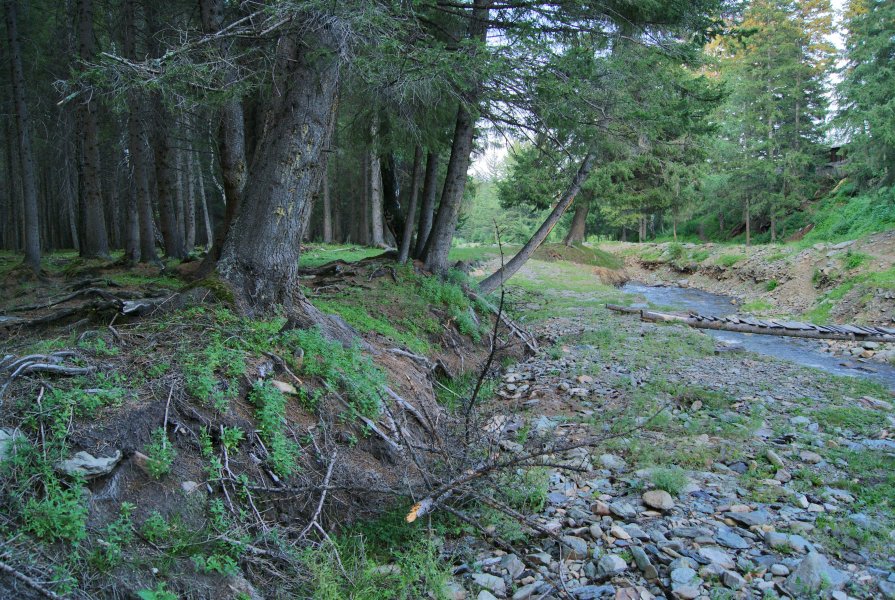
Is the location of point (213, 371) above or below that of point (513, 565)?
above

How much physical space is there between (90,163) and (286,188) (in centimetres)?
1051

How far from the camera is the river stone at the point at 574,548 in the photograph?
3479 mm

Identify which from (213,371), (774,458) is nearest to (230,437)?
(213,371)

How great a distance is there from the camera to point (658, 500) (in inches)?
163

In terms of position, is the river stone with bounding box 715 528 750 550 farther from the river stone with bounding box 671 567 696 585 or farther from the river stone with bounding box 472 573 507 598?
the river stone with bounding box 472 573 507 598

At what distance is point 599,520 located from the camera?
3.93 metres

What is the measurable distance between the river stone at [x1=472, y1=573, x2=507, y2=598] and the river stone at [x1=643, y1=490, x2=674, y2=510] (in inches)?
→ 60.5

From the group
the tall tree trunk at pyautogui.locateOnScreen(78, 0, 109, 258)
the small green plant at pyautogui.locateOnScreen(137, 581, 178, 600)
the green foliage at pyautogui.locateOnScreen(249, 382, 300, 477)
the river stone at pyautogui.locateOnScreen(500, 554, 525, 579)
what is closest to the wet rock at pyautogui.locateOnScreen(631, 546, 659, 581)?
the river stone at pyautogui.locateOnScreen(500, 554, 525, 579)

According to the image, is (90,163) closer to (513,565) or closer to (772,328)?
(513,565)

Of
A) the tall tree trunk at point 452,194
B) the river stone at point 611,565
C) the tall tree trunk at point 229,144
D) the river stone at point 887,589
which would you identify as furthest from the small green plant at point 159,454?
the tall tree trunk at point 452,194

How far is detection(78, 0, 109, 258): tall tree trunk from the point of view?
11.4 metres

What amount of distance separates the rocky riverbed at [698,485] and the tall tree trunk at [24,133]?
445 inches

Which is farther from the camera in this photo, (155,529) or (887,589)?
(887,589)

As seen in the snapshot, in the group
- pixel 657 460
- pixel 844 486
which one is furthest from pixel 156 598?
pixel 844 486
